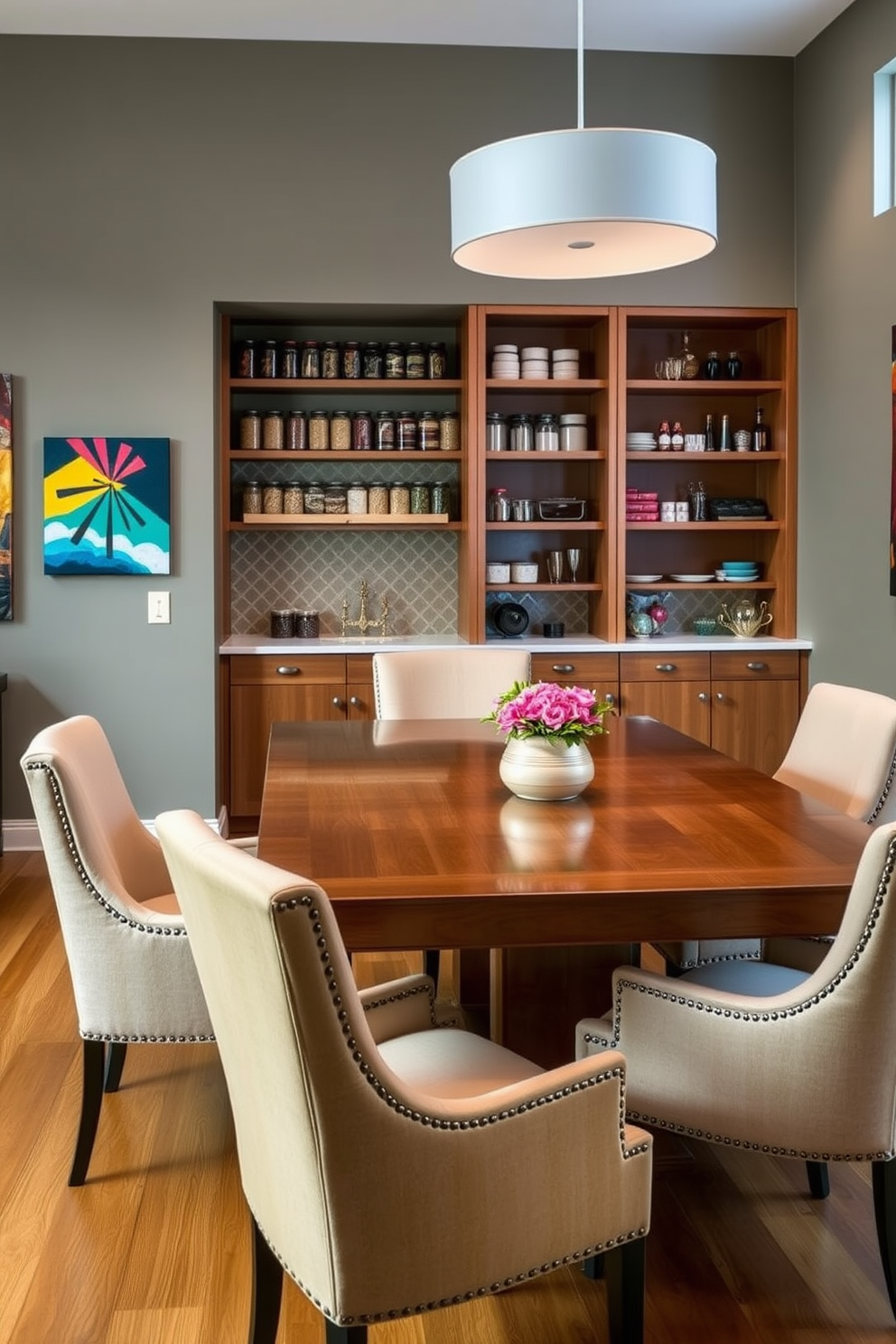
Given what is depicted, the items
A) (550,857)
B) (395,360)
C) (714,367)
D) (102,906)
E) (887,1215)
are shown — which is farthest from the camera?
(714,367)

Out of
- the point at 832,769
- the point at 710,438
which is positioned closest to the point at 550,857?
the point at 832,769

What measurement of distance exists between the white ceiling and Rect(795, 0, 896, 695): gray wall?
252 millimetres

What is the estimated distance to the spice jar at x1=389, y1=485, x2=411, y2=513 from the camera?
5.45 m

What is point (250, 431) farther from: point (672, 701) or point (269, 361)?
point (672, 701)

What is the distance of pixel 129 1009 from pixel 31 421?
10.7 feet

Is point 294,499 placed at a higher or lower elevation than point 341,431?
lower

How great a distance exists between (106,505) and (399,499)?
1192mm

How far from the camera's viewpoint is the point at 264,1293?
175cm

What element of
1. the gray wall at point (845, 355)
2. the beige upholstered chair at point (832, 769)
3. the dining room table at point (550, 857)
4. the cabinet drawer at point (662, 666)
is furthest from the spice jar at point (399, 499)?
the beige upholstered chair at point (832, 769)

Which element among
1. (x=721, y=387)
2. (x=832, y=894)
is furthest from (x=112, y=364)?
(x=832, y=894)

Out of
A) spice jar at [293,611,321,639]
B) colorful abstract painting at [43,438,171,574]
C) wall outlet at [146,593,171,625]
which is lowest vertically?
spice jar at [293,611,321,639]

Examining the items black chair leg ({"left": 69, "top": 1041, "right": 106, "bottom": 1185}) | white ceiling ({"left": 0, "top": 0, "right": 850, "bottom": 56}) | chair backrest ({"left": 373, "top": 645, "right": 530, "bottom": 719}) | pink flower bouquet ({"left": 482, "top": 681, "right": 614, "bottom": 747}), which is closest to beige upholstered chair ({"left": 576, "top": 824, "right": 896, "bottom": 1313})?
pink flower bouquet ({"left": 482, "top": 681, "right": 614, "bottom": 747})

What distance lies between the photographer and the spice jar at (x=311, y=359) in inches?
210

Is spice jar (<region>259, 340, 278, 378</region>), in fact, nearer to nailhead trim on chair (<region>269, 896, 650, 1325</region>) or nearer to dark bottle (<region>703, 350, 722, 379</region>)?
dark bottle (<region>703, 350, 722, 379</region>)
